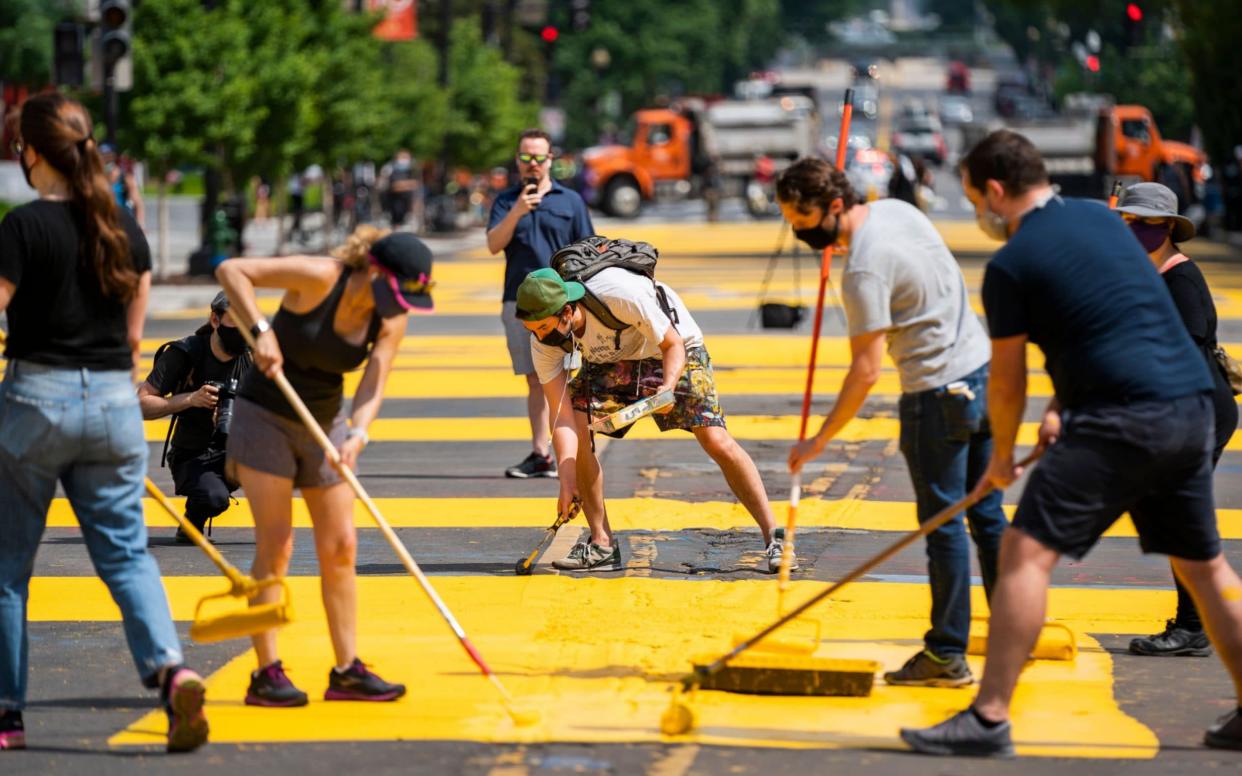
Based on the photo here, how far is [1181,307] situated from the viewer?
759cm

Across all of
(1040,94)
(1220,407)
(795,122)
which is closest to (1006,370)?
(1220,407)

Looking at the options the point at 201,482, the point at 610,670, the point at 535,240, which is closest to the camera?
the point at 610,670

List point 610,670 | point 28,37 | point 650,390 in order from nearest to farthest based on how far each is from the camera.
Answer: point 610,670 → point 650,390 → point 28,37

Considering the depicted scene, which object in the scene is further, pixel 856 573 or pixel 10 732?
pixel 856 573

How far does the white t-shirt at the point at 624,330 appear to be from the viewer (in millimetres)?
8547

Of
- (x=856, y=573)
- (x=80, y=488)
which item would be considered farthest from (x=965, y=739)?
(x=80, y=488)

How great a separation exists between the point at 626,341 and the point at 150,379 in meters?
2.43

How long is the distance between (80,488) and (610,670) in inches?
77.7

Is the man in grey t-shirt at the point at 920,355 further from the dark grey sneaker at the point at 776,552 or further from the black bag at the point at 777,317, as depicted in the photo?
the black bag at the point at 777,317

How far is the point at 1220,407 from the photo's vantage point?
766 centimetres

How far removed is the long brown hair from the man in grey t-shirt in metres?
2.15

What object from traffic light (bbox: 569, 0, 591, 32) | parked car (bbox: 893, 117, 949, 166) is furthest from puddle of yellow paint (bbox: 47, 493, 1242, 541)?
parked car (bbox: 893, 117, 949, 166)

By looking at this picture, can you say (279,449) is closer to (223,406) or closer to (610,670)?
(610,670)

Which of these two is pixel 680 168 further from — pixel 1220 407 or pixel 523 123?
pixel 1220 407
